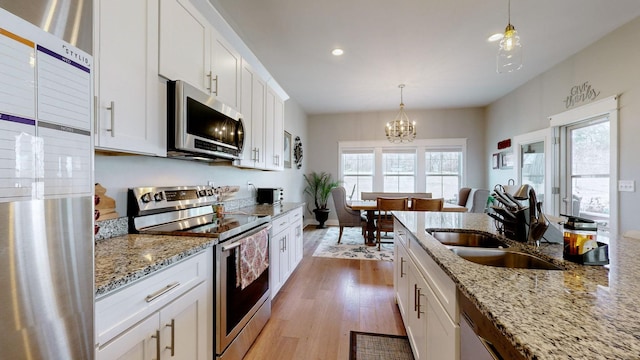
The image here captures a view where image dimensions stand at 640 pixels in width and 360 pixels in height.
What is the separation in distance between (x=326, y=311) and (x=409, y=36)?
3.04 meters

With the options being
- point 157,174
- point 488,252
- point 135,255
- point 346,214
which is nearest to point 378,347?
point 488,252

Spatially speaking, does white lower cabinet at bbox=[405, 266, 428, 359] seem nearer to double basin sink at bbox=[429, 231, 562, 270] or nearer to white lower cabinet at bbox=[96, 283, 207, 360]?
double basin sink at bbox=[429, 231, 562, 270]

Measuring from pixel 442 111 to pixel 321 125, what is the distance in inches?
113

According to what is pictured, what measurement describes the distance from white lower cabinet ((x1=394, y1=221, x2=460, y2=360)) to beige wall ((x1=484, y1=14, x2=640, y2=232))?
8.97ft

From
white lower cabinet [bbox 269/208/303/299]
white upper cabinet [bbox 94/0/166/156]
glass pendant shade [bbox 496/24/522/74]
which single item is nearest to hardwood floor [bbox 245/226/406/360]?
white lower cabinet [bbox 269/208/303/299]

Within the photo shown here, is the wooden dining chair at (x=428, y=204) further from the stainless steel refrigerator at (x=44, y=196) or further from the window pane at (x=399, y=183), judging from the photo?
the stainless steel refrigerator at (x=44, y=196)

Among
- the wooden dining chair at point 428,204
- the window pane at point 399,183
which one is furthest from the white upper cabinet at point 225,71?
the window pane at point 399,183

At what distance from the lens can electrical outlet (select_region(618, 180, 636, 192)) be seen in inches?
104

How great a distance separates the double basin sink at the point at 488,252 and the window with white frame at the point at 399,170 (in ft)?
15.2

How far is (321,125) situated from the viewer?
655cm

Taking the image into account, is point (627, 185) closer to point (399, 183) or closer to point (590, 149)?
point (590, 149)

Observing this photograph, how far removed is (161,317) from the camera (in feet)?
3.36

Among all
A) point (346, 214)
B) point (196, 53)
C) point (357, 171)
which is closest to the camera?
point (196, 53)

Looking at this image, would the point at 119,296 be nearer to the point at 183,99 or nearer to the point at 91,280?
the point at 91,280
